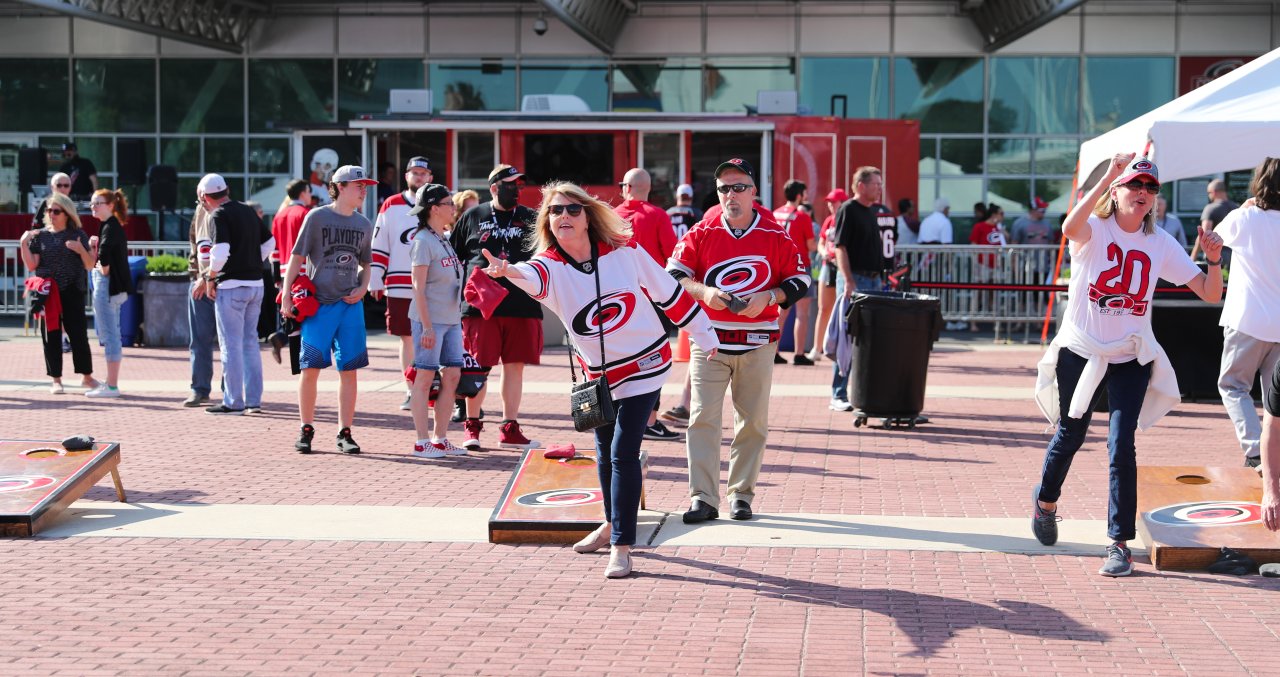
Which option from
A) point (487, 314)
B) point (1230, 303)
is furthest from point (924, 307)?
point (487, 314)

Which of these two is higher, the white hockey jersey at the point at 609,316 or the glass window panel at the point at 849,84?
the glass window panel at the point at 849,84

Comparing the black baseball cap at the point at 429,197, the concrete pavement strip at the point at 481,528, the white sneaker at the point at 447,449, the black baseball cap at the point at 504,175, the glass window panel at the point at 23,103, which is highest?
the glass window panel at the point at 23,103

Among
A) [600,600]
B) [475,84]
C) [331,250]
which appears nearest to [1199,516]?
[600,600]

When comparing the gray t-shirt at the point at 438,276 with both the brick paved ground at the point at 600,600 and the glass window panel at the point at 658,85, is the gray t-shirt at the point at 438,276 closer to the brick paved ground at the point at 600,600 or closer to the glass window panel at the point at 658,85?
the brick paved ground at the point at 600,600

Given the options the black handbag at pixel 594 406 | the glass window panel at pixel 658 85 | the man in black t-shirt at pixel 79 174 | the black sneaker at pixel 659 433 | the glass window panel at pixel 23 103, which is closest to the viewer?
the black handbag at pixel 594 406

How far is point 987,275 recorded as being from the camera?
1866 cm

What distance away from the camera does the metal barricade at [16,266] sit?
64.1 ft

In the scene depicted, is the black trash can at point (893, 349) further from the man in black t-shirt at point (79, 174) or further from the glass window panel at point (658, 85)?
the glass window panel at point (658, 85)

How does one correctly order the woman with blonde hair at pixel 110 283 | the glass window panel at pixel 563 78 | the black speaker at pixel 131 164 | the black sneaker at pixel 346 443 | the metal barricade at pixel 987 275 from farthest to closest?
the glass window panel at pixel 563 78 < the black speaker at pixel 131 164 < the metal barricade at pixel 987 275 < the woman with blonde hair at pixel 110 283 < the black sneaker at pixel 346 443

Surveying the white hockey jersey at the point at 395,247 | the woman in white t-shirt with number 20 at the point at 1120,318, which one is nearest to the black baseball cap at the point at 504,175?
the white hockey jersey at the point at 395,247

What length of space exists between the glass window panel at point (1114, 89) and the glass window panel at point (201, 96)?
16.9 m

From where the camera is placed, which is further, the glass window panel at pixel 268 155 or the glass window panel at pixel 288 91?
the glass window panel at pixel 268 155

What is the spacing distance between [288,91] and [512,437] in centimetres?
2066

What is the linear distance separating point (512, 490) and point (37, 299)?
6977 millimetres
